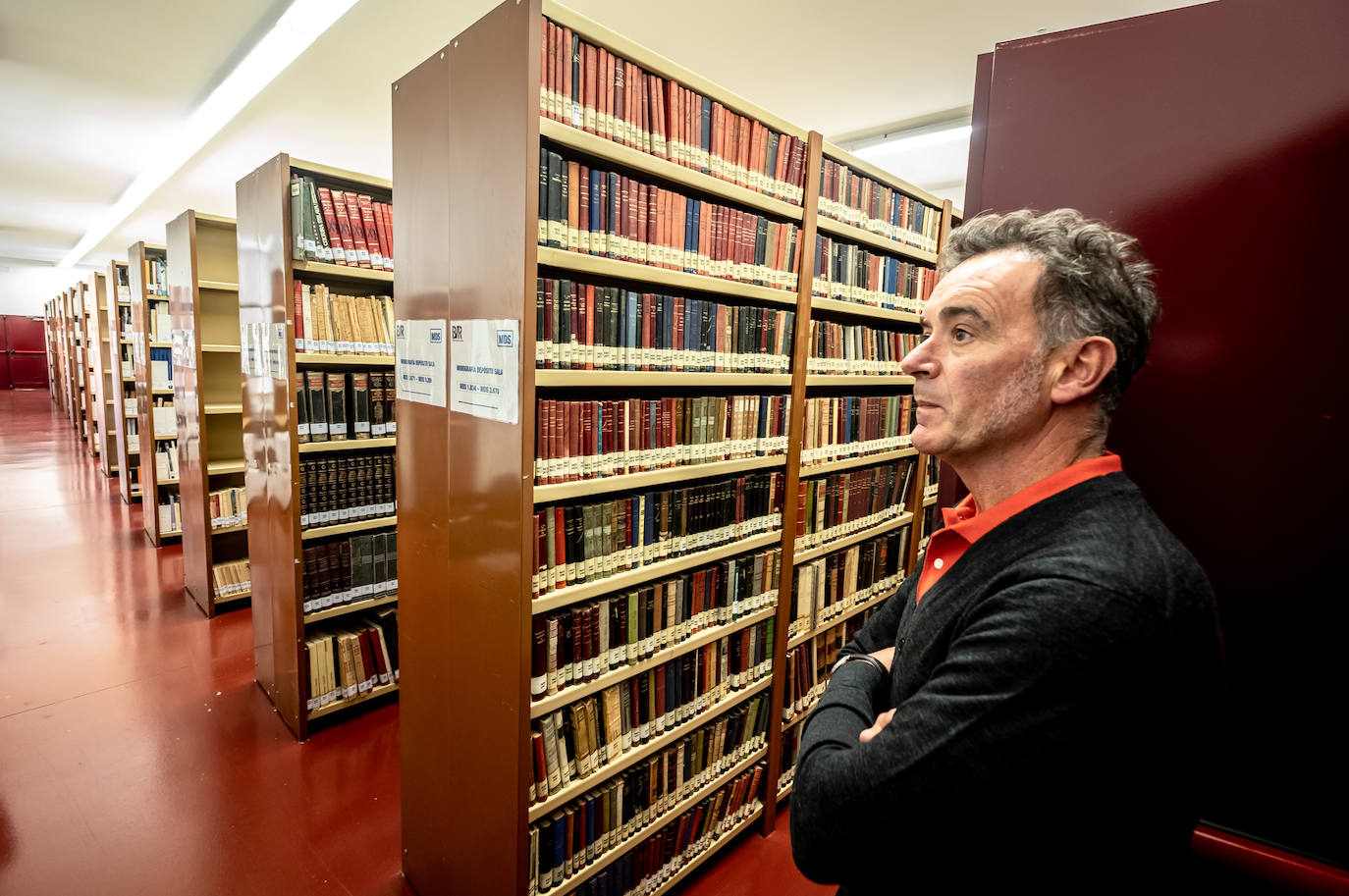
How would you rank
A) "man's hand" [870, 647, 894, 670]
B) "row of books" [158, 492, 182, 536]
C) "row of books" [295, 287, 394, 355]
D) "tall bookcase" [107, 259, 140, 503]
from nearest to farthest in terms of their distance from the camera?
"man's hand" [870, 647, 894, 670] < "row of books" [295, 287, 394, 355] < "row of books" [158, 492, 182, 536] < "tall bookcase" [107, 259, 140, 503]

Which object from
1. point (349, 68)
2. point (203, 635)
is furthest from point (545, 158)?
point (349, 68)

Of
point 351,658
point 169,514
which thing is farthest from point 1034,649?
point 169,514

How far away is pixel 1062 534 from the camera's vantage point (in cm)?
81

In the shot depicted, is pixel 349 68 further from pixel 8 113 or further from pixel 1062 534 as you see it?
pixel 1062 534

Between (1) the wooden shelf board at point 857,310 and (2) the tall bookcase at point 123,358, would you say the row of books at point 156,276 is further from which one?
(1) the wooden shelf board at point 857,310

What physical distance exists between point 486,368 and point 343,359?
1738 mm

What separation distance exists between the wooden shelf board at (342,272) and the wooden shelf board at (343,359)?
1.24 ft

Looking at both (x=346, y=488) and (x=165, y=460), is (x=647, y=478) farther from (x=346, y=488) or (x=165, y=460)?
(x=165, y=460)

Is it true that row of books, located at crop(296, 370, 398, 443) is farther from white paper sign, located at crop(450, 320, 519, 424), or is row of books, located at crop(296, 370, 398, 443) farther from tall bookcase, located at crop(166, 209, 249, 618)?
tall bookcase, located at crop(166, 209, 249, 618)

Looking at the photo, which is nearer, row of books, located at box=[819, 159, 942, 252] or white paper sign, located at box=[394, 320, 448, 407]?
white paper sign, located at box=[394, 320, 448, 407]

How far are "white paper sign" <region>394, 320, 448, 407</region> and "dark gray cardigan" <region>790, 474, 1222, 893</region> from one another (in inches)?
60.7

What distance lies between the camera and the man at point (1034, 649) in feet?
2.33

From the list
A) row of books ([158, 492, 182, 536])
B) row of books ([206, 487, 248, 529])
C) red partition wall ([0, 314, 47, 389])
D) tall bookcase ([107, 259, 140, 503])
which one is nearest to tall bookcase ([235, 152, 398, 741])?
row of books ([206, 487, 248, 529])

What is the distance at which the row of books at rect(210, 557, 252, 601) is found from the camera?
4363 millimetres
